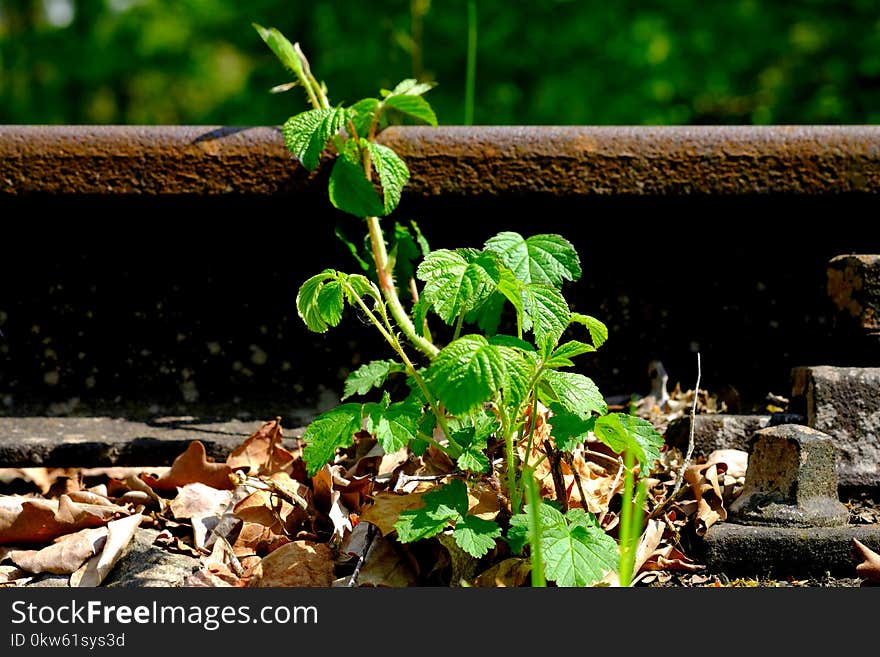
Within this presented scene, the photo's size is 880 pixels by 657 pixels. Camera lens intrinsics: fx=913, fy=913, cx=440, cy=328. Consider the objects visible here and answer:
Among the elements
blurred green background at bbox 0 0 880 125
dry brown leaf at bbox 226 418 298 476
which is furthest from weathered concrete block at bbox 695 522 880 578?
blurred green background at bbox 0 0 880 125

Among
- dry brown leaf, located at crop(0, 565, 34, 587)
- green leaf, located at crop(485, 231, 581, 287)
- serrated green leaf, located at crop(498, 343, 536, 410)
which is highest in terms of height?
green leaf, located at crop(485, 231, 581, 287)

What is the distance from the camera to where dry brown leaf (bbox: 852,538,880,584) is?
4.72ft

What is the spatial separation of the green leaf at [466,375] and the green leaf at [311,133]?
553 mm

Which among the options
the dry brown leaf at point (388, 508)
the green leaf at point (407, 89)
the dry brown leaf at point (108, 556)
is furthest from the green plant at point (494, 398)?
the dry brown leaf at point (108, 556)

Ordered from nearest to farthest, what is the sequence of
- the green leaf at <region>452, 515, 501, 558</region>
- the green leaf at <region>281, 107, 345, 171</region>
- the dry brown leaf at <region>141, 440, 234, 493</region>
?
the green leaf at <region>452, 515, 501, 558</region> < the green leaf at <region>281, 107, 345, 171</region> < the dry brown leaf at <region>141, 440, 234, 493</region>

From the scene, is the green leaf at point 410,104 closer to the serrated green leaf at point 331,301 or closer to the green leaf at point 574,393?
the serrated green leaf at point 331,301

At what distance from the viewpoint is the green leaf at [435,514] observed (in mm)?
1287

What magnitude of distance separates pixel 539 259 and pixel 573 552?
18.5 inches

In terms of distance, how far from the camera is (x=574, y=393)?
1.30 metres

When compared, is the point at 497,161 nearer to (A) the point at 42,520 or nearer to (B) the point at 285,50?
(B) the point at 285,50

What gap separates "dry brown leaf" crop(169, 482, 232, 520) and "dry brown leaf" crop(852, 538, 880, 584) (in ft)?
3.62

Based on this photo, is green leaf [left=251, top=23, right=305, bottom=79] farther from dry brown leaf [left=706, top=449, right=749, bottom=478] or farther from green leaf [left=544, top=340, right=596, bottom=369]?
dry brown leaf [left=706, top=449, right=749, bottom=478]

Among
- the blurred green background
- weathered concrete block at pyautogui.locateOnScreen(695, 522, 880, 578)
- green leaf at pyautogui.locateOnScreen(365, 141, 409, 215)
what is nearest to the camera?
weathered concrete block at pyautogui.locateOnScreen(695, 522, 880, 578)

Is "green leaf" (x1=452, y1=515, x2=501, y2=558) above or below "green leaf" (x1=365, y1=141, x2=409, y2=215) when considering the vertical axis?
below
